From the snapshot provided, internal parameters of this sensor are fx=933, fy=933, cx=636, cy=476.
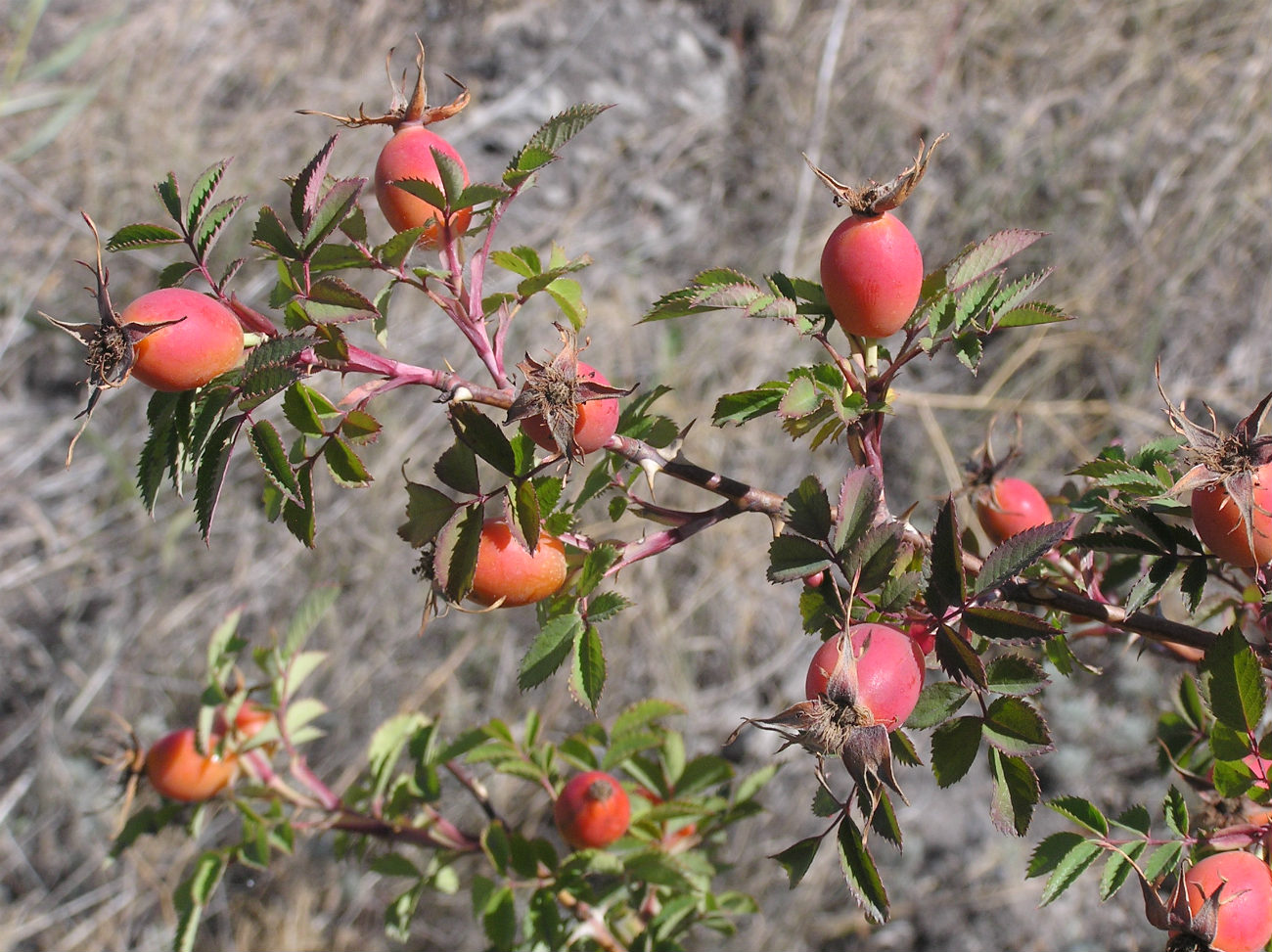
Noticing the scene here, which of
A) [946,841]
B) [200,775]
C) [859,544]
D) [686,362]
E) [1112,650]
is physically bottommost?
[946,841]

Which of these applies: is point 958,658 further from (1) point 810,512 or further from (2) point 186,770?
(2) point 186,770

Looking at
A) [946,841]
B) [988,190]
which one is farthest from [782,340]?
[946,841]

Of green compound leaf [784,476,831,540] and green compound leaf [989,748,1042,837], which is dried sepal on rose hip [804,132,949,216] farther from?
green compound leaf [989,748,1042,837]

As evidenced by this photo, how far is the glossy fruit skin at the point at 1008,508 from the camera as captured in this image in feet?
3.27

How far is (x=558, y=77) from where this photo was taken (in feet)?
11.2

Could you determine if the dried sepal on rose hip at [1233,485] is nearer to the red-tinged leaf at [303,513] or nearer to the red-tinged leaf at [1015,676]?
the red-tinged leaf at [1015,676]

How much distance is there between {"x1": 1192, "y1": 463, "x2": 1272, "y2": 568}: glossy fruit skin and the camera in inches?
25.9

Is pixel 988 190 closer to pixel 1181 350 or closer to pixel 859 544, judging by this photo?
pixel 1181 350

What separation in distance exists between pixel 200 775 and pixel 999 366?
2533 mm

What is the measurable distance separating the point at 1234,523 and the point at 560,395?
480mm

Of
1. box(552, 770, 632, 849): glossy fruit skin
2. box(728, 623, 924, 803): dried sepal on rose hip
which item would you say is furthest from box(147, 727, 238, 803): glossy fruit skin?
box(728, 623, 924, 803): dried sepal on rose hip

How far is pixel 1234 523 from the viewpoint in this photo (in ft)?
2.15

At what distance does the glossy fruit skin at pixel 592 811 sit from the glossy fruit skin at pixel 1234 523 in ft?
2.10

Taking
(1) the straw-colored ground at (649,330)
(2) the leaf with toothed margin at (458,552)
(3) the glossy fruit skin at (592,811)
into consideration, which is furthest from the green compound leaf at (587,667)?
(1) the straw-colored ground at (649,330)
